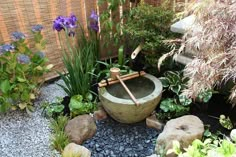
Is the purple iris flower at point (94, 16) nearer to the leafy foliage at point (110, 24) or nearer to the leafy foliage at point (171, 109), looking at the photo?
the leafy foliage at point (110, 24)

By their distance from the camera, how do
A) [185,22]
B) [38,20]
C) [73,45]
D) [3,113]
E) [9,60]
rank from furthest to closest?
1. [73,45]
2. [38,20]
3. [3,113]
4. [9,60]
5. [185,22]

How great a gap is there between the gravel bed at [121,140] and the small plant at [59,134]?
17cm

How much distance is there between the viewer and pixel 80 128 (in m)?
1.99

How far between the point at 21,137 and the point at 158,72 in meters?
1.29

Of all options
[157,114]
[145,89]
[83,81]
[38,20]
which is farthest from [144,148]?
[38,20]

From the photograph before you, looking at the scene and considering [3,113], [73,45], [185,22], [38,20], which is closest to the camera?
[185,22]

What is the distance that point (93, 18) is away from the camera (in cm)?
247

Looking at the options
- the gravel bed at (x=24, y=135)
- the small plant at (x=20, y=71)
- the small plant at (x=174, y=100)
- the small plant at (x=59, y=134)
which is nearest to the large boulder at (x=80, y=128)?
the small plant at (x=59, y=134)

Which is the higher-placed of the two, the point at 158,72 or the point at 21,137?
the point at 158,72

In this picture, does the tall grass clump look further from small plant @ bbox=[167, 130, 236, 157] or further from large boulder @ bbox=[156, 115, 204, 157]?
small plant @ bbox=[167, 130, 236, 157]

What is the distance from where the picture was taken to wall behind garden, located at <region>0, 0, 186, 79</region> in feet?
7.36

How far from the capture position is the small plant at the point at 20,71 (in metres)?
2.07

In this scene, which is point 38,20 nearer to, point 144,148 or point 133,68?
point 133,68

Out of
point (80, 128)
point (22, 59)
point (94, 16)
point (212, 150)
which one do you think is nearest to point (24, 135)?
point (80, 128)
